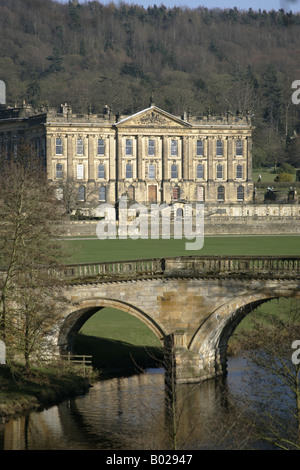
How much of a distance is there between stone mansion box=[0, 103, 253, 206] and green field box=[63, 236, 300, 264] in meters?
31.2

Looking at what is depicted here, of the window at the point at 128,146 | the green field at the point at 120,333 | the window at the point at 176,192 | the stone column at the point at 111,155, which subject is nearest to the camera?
the green field at the point at 120,333

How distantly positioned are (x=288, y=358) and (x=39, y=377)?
1067 centimetres

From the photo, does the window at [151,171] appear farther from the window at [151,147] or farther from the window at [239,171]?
the window at [239,171]

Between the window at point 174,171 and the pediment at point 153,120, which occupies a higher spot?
the pediment at point 153,120

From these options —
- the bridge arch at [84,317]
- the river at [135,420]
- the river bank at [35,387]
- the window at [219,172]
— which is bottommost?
the river at [135,420]

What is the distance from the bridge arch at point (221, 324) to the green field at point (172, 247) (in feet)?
69.8

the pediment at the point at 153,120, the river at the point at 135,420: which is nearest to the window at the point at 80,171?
the pediment at the point at 153,120

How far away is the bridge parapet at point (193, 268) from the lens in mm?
43875

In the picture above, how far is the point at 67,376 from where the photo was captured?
1784 inches

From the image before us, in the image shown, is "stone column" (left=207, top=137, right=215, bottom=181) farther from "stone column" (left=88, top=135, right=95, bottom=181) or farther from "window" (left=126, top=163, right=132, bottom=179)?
"stone column" (left=88, top=135, right=95, bottom=181)

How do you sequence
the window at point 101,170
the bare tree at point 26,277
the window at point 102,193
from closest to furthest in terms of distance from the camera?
1. the bare tree at point 26,277
2. the window at point 102,193
3. the window at point 101,170

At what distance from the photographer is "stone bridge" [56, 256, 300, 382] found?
1748 inches

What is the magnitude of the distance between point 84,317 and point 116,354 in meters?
2.72
